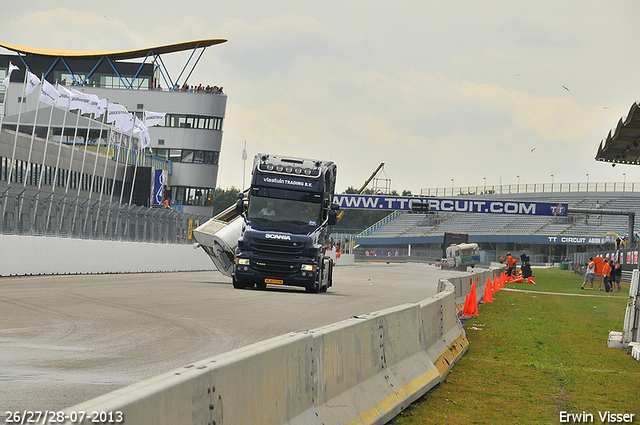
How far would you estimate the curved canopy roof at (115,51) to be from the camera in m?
81.4

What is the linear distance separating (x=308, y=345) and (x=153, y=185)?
74.7 m

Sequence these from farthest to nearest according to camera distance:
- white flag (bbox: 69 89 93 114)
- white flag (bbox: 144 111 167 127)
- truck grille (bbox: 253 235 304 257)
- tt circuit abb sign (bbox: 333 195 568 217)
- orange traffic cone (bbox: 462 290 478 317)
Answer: tt circuit abb sign (bbox: 333 195 568 217), white flag (bbox: 144 111 167 127), white flag (bbox: 69 89 93 114), truck grille (bbox: 253 235 304 257), orange traffic cone (bbox: 462 290 478 317)

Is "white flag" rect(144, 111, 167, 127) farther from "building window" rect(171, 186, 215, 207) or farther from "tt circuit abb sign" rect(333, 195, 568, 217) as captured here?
"building window" rect(171, 186, 215, 207)

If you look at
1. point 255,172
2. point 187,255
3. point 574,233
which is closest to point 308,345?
point 255,172

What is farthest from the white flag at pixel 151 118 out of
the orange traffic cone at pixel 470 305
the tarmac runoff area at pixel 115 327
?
the orange traffic cone at pixel 470 305

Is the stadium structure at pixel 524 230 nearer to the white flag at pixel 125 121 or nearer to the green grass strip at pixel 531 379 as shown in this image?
the white flag at pixel 125 121

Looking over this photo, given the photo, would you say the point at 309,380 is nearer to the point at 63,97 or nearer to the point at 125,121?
the point at 63,97

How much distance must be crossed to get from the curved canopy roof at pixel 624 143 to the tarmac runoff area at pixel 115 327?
6.83 metres

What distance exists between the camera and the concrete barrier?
11.7 feet

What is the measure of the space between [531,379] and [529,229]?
105052 millimetres

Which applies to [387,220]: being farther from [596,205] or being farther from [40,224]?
[40,224]

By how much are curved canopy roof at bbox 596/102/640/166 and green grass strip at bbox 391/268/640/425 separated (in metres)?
4.33

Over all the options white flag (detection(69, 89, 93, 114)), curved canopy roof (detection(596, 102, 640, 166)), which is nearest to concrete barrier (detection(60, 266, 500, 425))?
curved canopy roof (detection(596, 102, 640, 166))

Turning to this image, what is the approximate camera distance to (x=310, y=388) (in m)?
5.67
